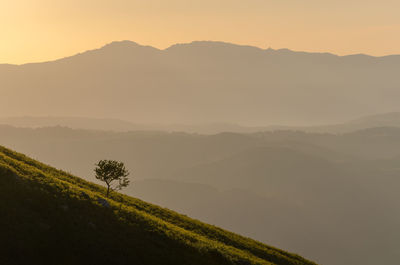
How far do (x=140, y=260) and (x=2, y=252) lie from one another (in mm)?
10693

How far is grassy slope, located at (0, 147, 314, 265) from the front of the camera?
30.8 metres

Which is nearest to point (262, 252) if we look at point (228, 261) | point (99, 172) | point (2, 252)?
point (228, 261)

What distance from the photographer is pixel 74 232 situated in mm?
33594

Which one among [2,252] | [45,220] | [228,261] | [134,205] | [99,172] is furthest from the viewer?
[134,205]

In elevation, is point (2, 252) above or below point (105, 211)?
below

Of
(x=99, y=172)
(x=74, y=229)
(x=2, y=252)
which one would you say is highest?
(x=99, y=172)

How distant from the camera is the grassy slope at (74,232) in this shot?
30.8 metres

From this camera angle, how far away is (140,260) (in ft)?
111

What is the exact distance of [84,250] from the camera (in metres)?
32.1

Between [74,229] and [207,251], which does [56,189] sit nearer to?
[74,229]

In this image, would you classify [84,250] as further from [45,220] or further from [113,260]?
[45,220]

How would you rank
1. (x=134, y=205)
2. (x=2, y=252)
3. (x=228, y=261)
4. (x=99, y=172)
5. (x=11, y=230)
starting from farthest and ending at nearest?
(x=134, y=205) → (x=99, y=172) → (x=228, y=261) → (x=11, y=230) → (x=2, y=252)

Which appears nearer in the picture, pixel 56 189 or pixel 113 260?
pixel 113 260

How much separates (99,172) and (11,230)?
56.5ft
